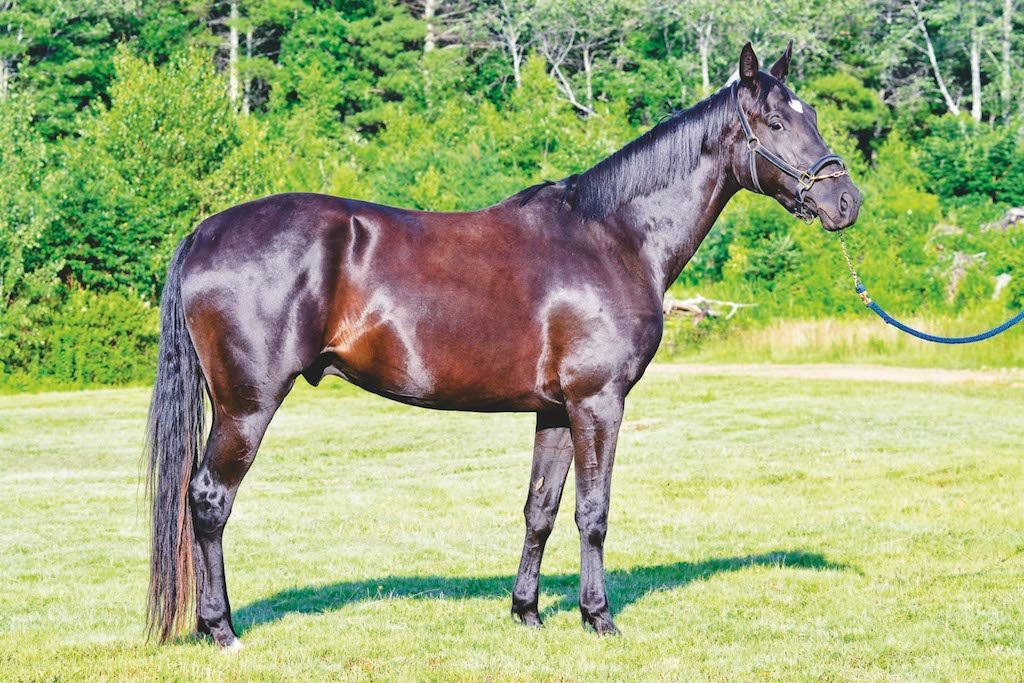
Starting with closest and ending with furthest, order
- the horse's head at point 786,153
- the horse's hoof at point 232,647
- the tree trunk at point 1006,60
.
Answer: the horse's hoof at point 232,647
the horse's head at point 786,153
the tree trunk at point 1006,60

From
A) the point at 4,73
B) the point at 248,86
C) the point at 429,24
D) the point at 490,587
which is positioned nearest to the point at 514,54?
the point at 429,24

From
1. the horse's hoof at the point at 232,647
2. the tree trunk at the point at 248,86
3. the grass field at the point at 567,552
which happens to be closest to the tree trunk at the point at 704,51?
the tree trunk at the point at 248,86

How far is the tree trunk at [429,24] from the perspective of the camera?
54.7 m

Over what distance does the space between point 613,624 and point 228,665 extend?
189 cm

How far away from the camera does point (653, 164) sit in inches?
248

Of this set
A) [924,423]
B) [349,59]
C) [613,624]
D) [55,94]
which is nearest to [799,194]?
[613,624]

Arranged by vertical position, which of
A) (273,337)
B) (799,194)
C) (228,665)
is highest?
(799,194)

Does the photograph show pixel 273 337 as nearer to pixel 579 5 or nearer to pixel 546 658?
pixel 546 658

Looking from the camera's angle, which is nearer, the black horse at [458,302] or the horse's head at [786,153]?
the black horse at [458,302]

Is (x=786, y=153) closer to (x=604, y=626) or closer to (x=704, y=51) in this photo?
(x=604, y=626)

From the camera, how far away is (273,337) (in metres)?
5.67

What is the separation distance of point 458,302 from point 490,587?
2339mm

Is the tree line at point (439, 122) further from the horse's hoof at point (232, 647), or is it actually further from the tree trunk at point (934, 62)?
the horse's hoof at point (232, 647)

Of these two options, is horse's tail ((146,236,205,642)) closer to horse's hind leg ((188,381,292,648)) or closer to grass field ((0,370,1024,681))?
horse's hind leg ((188,381,292,648))
